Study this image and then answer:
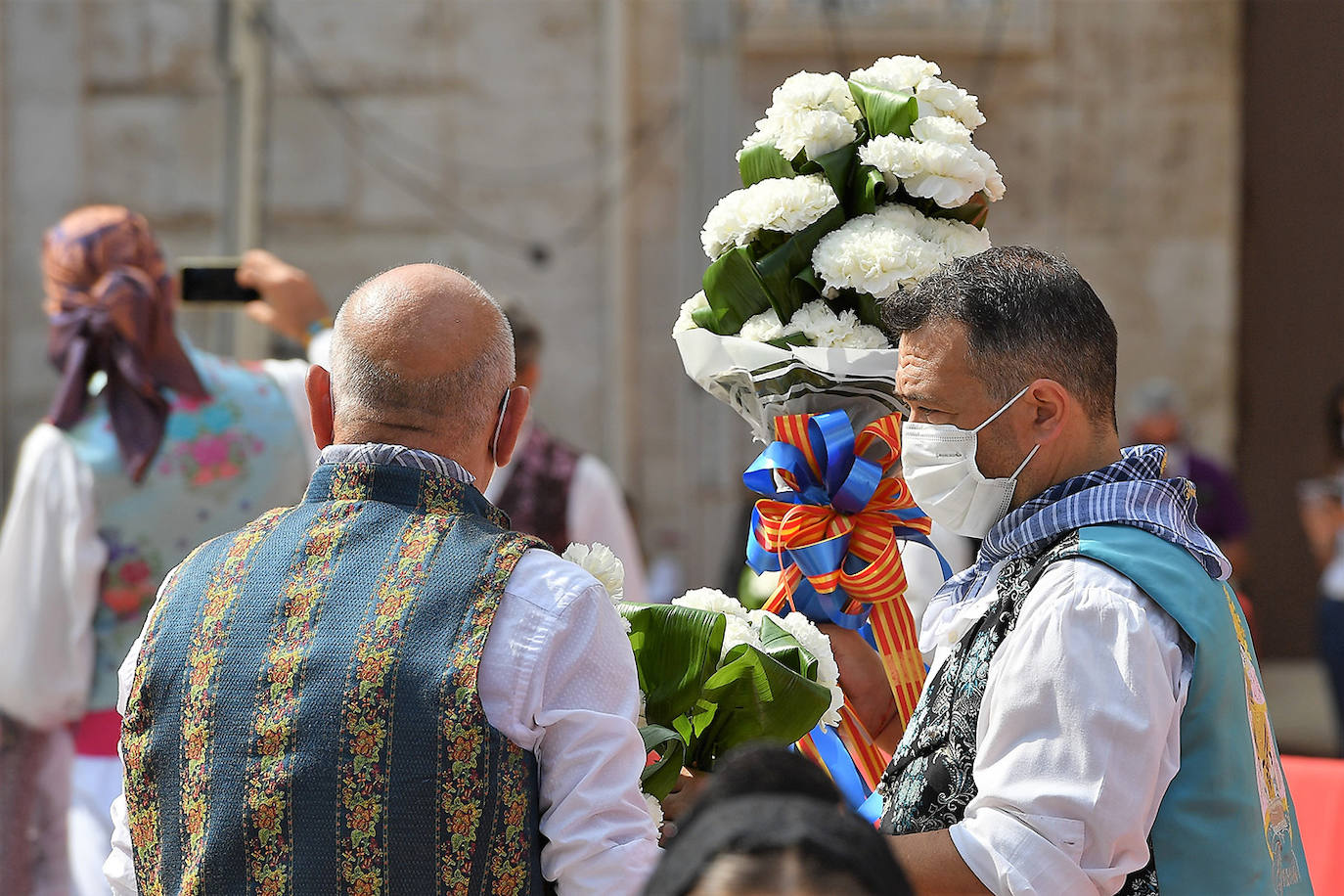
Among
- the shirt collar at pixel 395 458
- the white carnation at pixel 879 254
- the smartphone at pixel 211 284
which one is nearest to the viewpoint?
the shirt collar at pixel 395 458

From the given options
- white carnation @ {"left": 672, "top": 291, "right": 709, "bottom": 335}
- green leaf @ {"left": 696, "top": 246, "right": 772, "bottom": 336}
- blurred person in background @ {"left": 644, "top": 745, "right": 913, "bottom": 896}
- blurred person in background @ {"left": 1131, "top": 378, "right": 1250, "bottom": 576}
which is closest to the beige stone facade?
blurred person in background @ {"left": 1131, "top": 378, "right": 1250, "bottom": 576}

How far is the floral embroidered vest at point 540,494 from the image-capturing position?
4.51 m

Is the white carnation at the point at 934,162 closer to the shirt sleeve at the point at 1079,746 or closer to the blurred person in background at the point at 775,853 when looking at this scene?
the shirt sleeve at the point at 1079,746

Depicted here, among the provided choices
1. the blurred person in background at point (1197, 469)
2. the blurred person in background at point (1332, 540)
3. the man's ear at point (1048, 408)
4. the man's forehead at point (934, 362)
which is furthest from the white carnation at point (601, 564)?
the blurred person in background at point (1197, 469)

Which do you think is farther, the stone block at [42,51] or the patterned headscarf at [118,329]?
the stone block at [42,51]

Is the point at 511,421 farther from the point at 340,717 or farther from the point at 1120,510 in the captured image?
the point at 1120,510

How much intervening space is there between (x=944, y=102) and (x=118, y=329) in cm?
219

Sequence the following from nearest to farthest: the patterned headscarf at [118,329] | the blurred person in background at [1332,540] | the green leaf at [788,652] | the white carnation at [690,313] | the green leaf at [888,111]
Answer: the green leaf at [788,652]
the green leaf at [888,111]
the white carnation at [690,313]
the patterned headscarf at [118,329]
the blurred person in background at [1332,540]

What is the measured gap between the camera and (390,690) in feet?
5.28

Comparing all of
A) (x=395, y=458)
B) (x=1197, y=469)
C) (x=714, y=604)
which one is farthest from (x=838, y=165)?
(x=1197, y=469)

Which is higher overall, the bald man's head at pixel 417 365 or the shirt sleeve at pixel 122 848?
the bald man's head at pixel 417 365

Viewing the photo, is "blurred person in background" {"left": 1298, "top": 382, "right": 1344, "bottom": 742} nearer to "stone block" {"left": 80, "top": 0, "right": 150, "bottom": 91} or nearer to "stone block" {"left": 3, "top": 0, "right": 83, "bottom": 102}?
"stone block" {"left": 80, "top": 0, "right": 150, "bottom": 91}

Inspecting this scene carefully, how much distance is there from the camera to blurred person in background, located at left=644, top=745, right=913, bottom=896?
93 cm

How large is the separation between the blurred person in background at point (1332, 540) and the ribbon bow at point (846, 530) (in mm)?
4234
